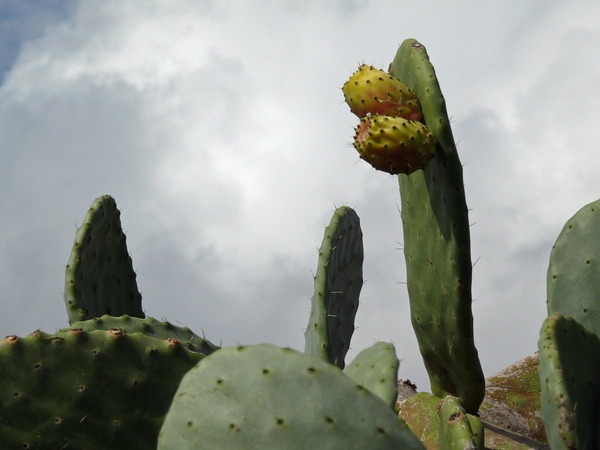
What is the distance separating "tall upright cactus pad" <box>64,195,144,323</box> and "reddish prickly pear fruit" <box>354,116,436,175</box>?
1.03 metres

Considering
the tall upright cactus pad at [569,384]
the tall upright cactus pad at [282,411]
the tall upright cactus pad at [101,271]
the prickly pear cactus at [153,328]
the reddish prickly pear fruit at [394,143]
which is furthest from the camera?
the tall upright cactus pad at [101,271]

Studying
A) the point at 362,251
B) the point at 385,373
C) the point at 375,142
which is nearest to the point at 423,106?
the point at 375,142

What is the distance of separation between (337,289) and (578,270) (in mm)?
954

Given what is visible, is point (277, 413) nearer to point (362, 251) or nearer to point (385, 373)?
point (385, 373)

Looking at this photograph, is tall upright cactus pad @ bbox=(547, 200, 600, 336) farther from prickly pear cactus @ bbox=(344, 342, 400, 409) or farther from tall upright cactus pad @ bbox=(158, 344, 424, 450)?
tall upright cactus pad @ bbox=(158, 344, 424, 450)

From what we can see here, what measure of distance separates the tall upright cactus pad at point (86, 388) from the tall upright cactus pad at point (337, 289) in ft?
2.46

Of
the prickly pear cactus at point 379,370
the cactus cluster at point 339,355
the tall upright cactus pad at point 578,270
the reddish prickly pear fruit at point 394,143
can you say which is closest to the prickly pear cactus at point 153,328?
the cactus cluster at point 339,355

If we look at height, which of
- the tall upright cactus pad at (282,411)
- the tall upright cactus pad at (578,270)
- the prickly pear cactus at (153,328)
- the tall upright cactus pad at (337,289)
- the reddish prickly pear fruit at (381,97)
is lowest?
the tall upright cactus pad at (282,411)

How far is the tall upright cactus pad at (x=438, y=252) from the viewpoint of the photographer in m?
2.84

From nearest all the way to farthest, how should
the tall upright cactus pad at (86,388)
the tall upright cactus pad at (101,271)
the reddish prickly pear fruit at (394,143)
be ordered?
the tall upright cactus pad at (86,388), the reddish prickly pear fruit at (394,143), the tall upright cactus pad at (101,271)

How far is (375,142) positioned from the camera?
272 cm

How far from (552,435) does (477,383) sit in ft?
4.89

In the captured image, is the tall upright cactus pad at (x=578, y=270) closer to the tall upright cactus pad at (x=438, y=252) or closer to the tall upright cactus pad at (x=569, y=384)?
the tall upright cactus pad at (x=569, y=384)

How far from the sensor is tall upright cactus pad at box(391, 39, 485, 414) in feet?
9.30
